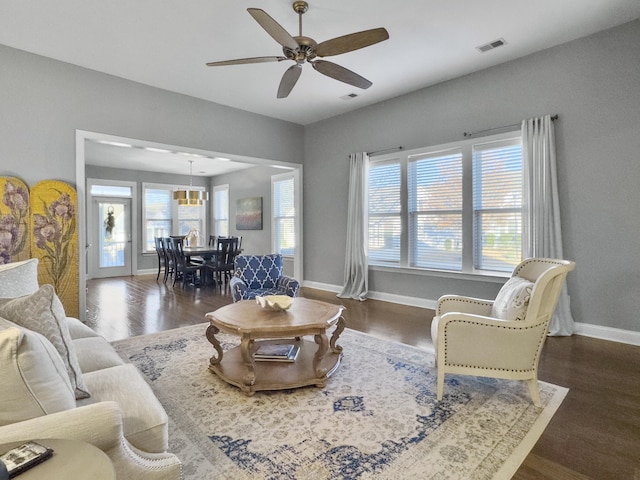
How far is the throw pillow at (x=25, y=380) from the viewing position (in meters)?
1.00

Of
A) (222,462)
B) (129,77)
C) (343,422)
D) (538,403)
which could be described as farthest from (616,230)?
(129,77)

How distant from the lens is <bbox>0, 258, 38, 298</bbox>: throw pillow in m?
2.01

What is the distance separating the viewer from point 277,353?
115 inches

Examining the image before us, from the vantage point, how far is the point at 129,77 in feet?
15.0

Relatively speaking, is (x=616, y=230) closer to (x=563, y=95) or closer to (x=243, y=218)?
(x=563, y=95)

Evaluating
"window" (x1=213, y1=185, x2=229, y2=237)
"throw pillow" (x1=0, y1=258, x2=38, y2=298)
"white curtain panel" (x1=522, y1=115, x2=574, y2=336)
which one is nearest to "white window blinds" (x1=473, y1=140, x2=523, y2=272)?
"white curtain panel" (x1=522, y1=115, x2=574, y2=336)

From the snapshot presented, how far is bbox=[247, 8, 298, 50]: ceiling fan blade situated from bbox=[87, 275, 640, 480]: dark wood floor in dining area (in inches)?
117

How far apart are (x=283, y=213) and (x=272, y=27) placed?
5604mm

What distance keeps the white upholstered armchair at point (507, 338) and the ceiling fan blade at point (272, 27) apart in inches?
93.9

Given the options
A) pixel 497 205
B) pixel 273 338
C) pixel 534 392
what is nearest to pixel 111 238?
pixel 273 338

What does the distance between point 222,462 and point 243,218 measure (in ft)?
25.6

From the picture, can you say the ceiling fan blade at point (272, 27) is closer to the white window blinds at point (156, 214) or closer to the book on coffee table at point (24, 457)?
the book on coffee table at point (24, 457)

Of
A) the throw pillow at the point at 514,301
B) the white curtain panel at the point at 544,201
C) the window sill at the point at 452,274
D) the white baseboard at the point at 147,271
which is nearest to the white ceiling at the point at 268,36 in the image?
the white curtain panel at the point at 544,201

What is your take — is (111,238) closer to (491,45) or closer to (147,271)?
(147,271)
